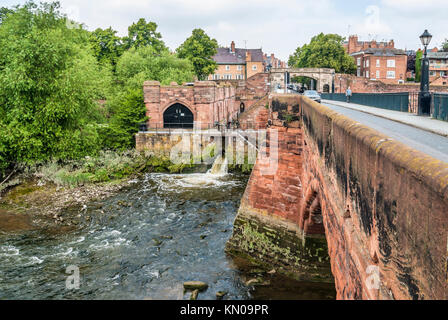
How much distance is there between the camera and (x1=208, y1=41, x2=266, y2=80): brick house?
255 ft

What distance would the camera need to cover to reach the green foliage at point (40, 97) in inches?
934

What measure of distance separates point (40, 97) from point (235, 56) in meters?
58.4

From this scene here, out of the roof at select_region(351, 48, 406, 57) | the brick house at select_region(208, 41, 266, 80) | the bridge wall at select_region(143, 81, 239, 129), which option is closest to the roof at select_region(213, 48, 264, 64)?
the brick house at select_region(208, 41, 266, 80)

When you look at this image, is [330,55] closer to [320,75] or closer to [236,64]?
[320,75]

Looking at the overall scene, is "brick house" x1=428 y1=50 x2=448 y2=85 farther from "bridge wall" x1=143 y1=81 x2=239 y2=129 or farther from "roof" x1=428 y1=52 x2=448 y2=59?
"bridge wall" x1=143 y1=81 x2=239 y2=129

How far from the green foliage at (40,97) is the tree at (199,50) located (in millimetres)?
30480

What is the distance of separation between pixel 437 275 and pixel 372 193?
1526 mm

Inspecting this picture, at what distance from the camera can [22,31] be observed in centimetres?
2620

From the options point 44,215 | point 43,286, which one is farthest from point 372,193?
point 44,215

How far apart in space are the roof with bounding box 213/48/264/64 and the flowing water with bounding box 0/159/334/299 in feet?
198

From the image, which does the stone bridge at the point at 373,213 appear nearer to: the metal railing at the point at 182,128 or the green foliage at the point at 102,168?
the green foliage at the point at 102,168

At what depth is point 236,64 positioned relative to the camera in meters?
78.0

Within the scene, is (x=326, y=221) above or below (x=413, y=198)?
below
